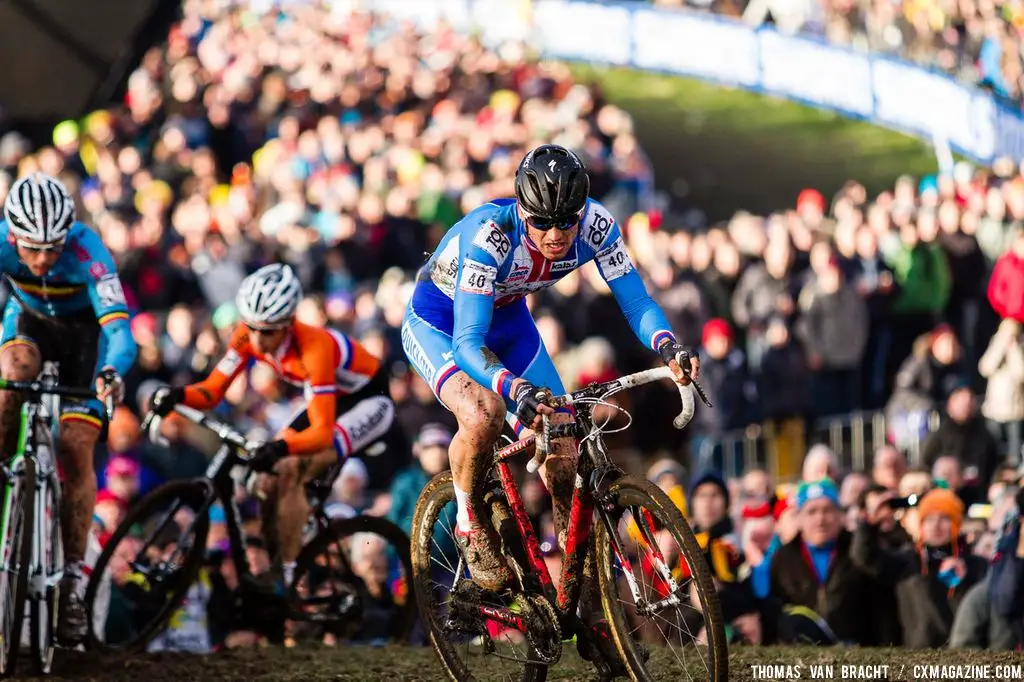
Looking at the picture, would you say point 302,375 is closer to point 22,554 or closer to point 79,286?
point 79,286

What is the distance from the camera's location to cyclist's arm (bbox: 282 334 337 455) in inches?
396

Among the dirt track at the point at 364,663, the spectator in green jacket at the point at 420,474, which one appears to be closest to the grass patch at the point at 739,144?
the spectator in green jacket at the point at 420,474

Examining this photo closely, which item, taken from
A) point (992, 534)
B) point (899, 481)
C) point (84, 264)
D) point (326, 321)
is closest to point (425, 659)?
point (84, 264)

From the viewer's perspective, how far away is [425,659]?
30.0ft

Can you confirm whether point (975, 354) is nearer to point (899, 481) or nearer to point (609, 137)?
point (899, 481)

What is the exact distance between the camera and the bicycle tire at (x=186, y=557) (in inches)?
384

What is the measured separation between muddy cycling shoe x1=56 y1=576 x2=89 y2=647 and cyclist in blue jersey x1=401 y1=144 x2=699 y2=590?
8.79 feet

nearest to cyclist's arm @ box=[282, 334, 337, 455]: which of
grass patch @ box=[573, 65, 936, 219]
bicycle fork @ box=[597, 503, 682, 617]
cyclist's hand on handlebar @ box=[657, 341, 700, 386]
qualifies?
bicycle fork @ box=[597, 503, 682, 617]

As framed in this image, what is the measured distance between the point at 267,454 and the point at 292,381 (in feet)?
2.03

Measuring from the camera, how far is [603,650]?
24.2ft

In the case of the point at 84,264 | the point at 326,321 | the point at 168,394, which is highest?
the point at 326,321

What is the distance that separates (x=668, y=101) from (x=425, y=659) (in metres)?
18.2

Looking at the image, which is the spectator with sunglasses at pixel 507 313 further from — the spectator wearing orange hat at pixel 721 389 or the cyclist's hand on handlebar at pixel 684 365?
the spectator wearing orange hat at pixel 721 389

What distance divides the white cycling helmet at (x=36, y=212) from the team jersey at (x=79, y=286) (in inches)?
6.2
